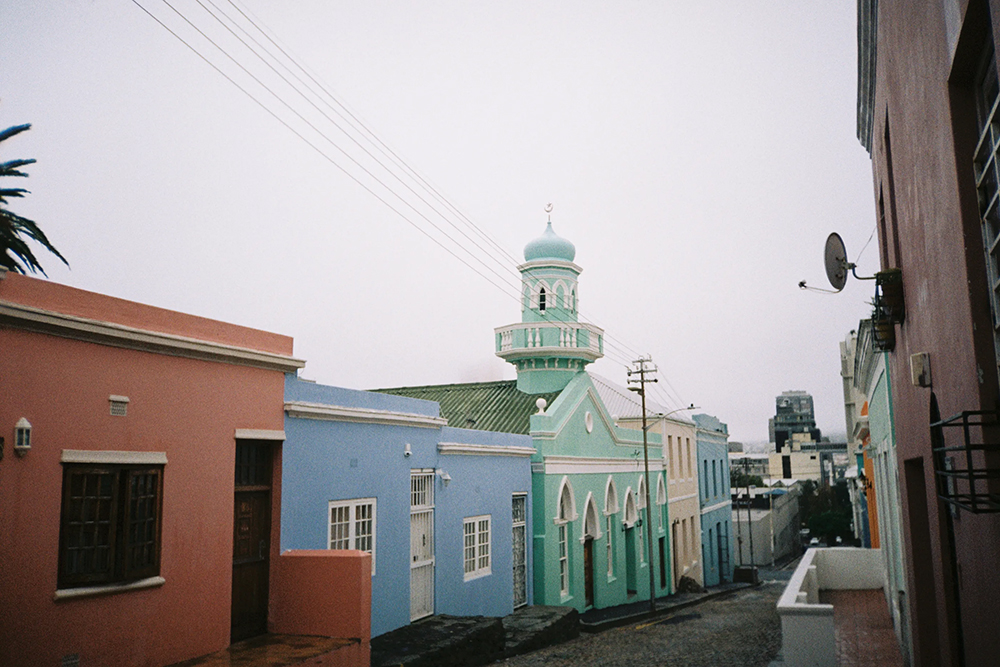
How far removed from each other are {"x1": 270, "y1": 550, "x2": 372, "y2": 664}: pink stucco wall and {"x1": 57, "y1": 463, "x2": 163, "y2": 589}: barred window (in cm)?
221

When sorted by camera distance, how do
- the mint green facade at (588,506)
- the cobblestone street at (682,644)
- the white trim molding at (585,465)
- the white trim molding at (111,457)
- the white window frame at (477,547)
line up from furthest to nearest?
the white trim molding at (585,465)
the mint green facade at (588,506)
the white window frame at (477,547)
the cobblestone street at (682,644)
the white trim molding at (111,457)

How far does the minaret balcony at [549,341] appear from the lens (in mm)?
25125

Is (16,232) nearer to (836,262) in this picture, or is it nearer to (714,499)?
(836,262)

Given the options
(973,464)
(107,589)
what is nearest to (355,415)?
(107,589)

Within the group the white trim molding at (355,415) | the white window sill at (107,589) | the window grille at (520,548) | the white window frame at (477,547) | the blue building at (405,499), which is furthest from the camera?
the window grille at (520,548)

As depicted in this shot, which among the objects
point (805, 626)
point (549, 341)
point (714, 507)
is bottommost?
point (805, 626)

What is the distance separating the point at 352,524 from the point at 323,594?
2.23 metres

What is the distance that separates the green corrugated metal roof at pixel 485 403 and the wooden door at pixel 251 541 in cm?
1147

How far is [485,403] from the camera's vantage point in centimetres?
2539

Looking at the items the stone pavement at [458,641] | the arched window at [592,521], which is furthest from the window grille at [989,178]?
the arched window at [592,521]

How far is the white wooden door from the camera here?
14.7 metres

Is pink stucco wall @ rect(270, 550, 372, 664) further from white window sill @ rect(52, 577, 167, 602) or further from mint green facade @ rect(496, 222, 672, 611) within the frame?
mint green facade @ rect(496, 222, 672, 611)

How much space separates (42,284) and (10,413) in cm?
125

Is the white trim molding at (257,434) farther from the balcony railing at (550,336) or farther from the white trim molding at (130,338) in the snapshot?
the balcony railing at (550,336)
